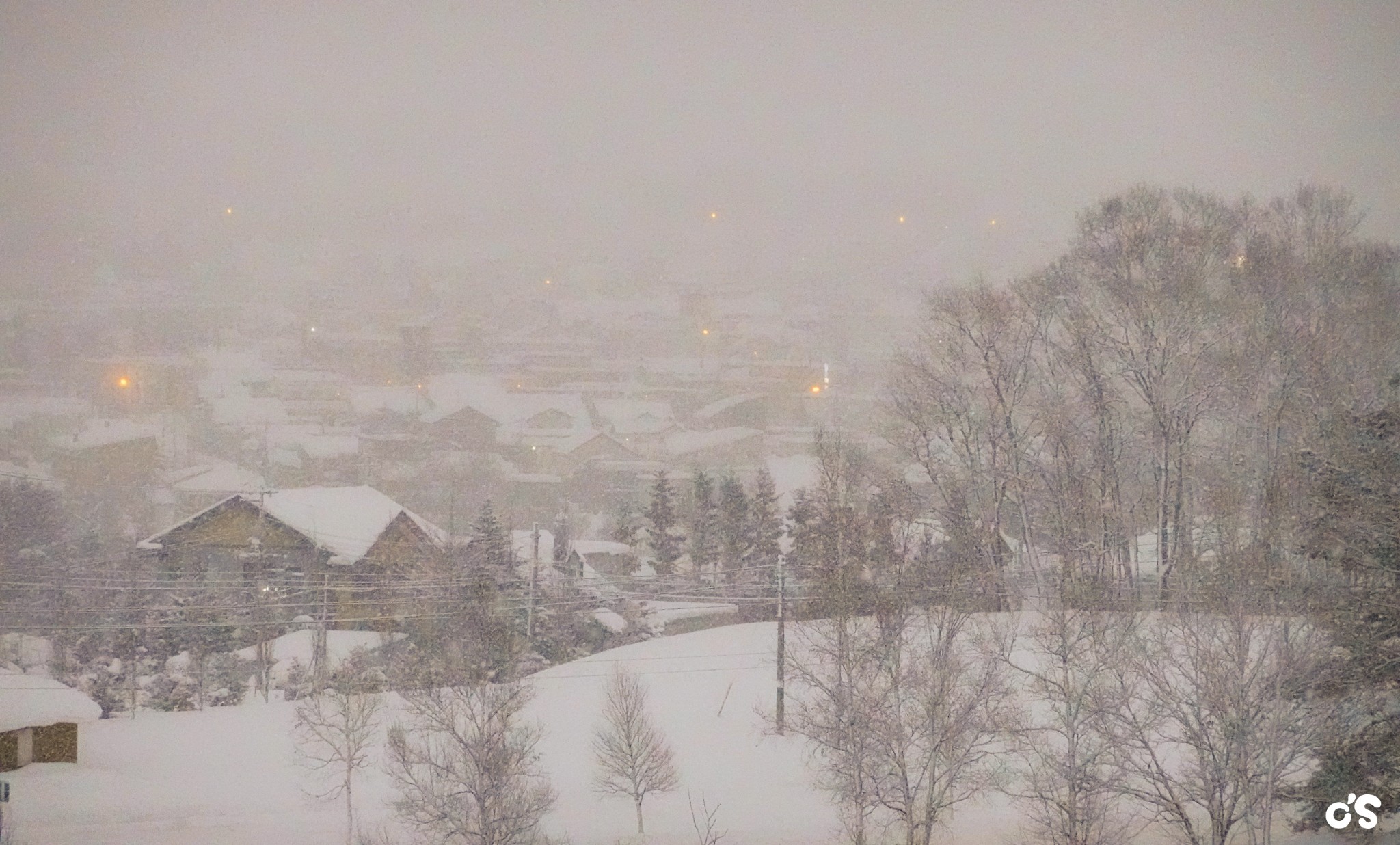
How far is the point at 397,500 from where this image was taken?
11.4 m

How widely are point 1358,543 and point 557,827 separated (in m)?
8.06

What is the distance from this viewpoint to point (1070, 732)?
962 cm

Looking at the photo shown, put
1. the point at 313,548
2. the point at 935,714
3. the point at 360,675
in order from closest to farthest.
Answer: the point at 935,714 → the point at 360,675 → the point at 313,548

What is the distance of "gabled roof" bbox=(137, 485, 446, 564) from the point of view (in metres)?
11.1

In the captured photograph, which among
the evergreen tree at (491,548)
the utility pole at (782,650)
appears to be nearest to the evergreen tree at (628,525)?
the evergreen tree at (491,548)

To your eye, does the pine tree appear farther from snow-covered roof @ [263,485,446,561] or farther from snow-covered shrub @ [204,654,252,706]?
snow-covered shrub @ [204,654,252,706]

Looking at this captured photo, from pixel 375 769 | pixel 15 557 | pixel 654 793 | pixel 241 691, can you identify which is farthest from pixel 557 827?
pixel 15 557

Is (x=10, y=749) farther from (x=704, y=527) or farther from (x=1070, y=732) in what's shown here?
(x=1070, y=732)

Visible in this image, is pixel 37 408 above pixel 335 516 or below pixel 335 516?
above

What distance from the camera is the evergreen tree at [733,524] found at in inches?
444

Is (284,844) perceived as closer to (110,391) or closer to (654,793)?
(654,793)

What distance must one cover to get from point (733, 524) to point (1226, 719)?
5.23 m

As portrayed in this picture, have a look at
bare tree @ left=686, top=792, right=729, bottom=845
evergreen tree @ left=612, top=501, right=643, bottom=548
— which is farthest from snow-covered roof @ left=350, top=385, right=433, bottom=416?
bare tree @ left=686, top=792, right=729, bottom=845

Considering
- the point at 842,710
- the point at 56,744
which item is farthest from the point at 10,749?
the point at 842,710
